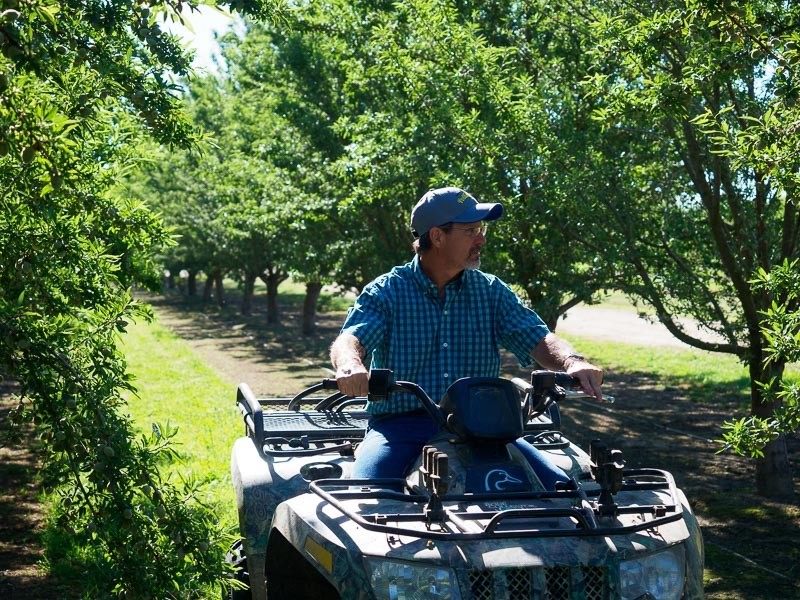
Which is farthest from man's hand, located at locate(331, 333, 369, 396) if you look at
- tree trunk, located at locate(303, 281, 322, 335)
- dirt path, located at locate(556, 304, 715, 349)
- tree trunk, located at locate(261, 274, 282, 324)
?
tree trunk, located at locate(261, 274, 282, 324)

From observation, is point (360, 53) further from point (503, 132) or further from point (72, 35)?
point (72, 35)

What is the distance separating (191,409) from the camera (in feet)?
48.0

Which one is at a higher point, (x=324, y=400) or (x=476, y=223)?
(x=476, y=223)

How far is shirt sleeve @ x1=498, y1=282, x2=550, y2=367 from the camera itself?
14.8 feet

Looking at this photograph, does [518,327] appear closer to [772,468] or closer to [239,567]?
[239,567]

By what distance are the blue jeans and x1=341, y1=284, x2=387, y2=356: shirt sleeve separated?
1.08 feet

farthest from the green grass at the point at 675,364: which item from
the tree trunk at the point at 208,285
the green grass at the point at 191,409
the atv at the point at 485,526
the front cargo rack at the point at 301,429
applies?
the tree trunk at the point at 208,285

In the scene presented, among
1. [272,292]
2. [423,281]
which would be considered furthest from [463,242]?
[272,292]

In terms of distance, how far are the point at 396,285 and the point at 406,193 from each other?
27.2ft

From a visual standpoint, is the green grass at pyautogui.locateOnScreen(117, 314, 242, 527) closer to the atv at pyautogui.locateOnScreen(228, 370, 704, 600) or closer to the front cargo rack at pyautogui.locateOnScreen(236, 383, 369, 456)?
the front cargo rack at pyautogui.locateOnScreen(236, 383, 369, 456)

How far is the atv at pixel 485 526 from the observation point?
3.19 m

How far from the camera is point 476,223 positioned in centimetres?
450

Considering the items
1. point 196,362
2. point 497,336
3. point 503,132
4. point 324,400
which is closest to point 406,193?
point 503,132

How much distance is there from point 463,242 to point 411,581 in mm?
1731
